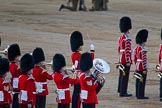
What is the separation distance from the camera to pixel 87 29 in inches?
1226

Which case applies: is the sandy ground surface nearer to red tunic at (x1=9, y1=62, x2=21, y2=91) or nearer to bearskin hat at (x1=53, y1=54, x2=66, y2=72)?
red tunic at (x1=9, y1=62, x2=21, y2=91)

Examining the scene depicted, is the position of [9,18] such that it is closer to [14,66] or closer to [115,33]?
[115,33]

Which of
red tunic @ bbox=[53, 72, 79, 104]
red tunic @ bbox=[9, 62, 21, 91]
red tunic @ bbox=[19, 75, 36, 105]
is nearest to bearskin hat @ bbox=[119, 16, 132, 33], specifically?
red tunic @ bbox=[9, 62, 21, 91]

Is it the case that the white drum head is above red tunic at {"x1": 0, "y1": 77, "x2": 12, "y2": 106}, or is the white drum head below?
above

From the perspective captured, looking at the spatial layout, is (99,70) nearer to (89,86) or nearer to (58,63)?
(89,86)

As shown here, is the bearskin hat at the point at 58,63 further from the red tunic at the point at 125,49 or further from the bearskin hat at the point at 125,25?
the bearskin hat at the point at 125,25

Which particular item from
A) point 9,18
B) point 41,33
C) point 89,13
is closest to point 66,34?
point 41,33

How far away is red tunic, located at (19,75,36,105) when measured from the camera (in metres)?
13.7

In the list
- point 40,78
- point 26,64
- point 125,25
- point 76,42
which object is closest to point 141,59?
point 125,25

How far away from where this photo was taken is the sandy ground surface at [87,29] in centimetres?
1836

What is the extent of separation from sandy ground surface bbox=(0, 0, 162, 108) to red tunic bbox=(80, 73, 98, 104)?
8.55 feet

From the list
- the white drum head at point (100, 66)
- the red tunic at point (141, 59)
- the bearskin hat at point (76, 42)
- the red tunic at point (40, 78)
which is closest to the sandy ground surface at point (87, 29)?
the red tunic at point (141, 59)

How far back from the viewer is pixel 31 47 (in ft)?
84.1

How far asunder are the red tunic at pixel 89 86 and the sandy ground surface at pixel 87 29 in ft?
8.55
